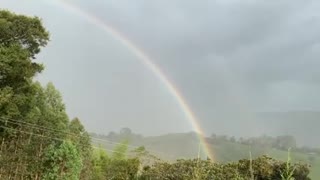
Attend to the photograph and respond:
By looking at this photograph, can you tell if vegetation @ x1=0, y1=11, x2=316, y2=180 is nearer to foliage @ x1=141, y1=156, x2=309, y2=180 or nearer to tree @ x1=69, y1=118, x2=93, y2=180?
foliage @ x1=141, y1=156, x2=309, y2=180

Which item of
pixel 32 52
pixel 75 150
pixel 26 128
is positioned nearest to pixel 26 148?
pixel 26 128

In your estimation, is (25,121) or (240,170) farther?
(25,121)

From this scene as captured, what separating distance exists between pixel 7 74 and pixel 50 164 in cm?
499

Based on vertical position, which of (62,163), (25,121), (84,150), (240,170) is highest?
(25,121)

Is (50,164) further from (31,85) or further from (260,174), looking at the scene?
(260,174)

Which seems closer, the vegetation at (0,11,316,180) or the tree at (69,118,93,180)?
the vegetation at (0,11,316,180)

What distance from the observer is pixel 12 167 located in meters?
23.3

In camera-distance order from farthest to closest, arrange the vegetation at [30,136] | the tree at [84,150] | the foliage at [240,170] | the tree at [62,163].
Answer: the tree at [84,150], the tree at [62,163], the vegetation at [30,136], the foliage at [240,170]

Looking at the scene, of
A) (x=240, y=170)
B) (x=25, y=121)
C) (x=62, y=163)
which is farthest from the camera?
(x=25, y=121)

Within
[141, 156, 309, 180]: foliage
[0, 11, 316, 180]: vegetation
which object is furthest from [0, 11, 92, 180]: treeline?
[141, 156, 309, 180]: foliage

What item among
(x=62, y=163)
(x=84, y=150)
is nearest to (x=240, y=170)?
(x=62, y=163)

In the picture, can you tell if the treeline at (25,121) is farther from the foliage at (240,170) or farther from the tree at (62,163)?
the foliage at (240,170)

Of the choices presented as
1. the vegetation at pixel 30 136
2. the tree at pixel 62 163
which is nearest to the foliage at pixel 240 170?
the vegetation at pixel 30 136

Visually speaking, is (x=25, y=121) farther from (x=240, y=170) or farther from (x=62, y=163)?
(x=240, y=170)
